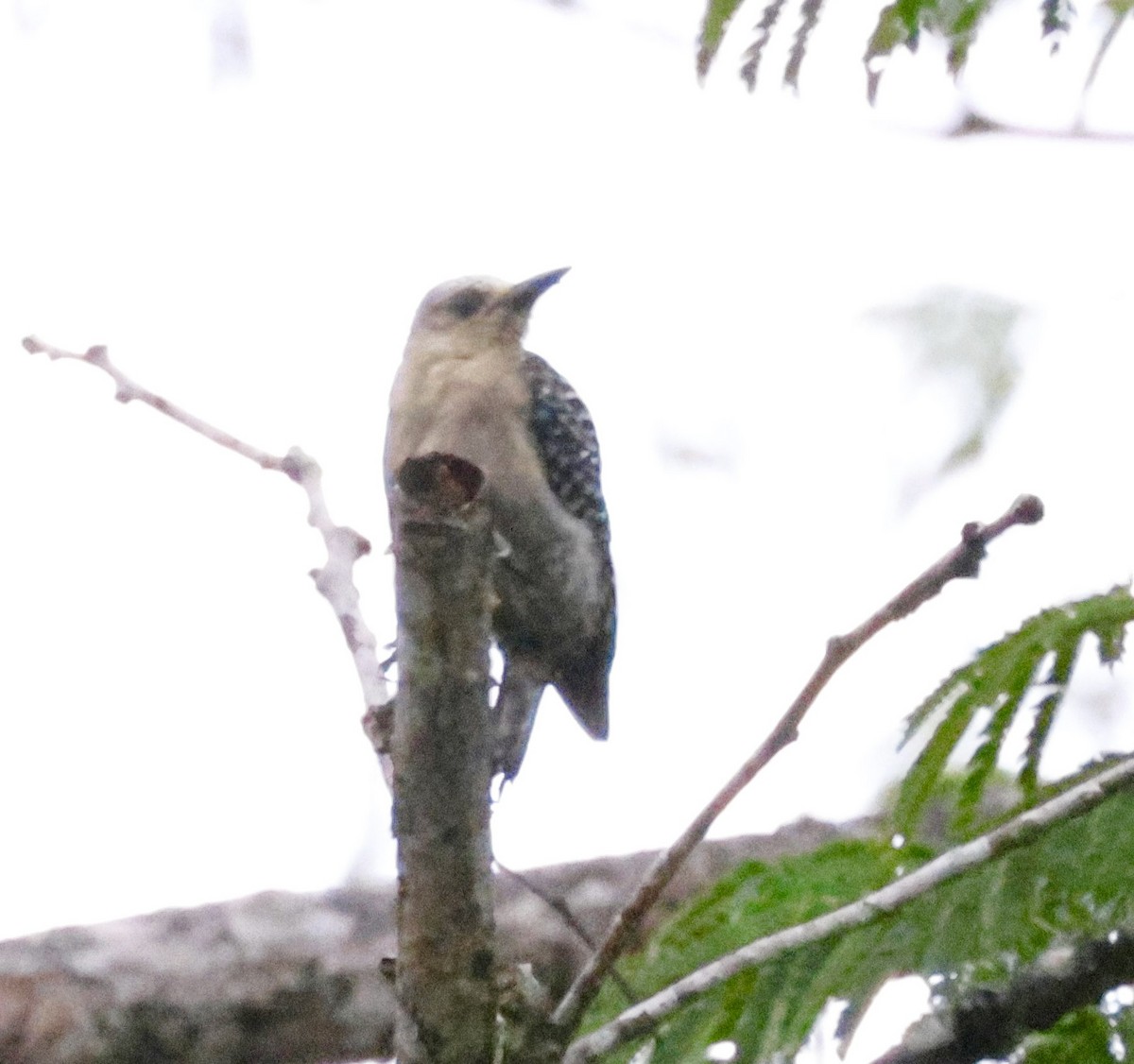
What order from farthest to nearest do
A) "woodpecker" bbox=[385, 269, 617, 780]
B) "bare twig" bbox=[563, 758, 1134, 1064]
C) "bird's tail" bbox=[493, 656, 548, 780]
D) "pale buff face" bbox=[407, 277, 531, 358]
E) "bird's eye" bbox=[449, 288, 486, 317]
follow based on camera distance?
"bird's eye" bbox=[449, 288, 486, 317] < "pale buff face" bbox=[407, 277, 531, 358] < "woodpecker" bbox=[385, 269, 617, 780] < "bird's tail" bbox=[493, 656, 548, 780] < "bare twig" bbox=[563, 758, 1134, 1064]

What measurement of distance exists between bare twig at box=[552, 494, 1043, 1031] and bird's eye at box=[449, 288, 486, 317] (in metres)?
3.84

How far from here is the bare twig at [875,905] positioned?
8.04ft

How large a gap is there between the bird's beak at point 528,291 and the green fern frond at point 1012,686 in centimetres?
354

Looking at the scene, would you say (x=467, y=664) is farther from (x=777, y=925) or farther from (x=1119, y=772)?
(x=1119, y=772)

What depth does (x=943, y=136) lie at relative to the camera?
5.00 m

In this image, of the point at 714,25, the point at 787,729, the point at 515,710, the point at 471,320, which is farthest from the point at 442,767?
the point at 471,320

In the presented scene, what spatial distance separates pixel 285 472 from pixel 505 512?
149 centimetres

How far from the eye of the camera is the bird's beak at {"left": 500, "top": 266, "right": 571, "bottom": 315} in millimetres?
6109

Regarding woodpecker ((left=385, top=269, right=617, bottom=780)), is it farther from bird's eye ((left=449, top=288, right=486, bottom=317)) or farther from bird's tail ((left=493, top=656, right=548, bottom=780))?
bird's eye ((left=449, top=288, right=486, bottom=317))

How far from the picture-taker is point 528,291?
6109 millimetres

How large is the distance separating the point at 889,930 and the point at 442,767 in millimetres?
615

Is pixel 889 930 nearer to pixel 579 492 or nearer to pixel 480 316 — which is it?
pixel 579 492

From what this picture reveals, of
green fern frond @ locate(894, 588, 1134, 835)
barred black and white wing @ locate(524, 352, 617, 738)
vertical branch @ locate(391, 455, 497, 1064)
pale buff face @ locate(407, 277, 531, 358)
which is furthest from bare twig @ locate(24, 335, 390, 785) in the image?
pale buff face @ locate(407, 277, 531, 358)

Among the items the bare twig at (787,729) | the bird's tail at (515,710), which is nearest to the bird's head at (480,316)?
the bird's tail at (515,710)
